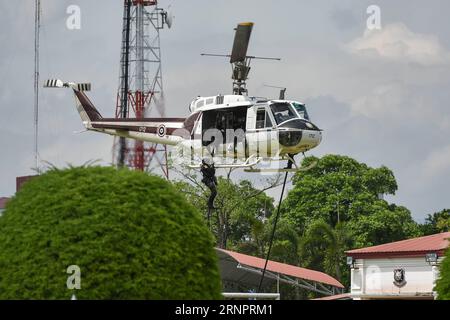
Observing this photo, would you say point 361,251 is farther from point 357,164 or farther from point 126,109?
point 357,164

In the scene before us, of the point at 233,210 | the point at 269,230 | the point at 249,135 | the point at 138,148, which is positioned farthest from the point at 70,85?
the point at 233,210

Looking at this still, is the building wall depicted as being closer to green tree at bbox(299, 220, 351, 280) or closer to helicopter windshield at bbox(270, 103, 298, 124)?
helicopter windshield at bbox(270, 103, 298, 124)

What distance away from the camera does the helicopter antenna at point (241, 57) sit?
40.9m

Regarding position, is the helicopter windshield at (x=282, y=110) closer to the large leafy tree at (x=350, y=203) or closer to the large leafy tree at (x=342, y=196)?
the large leafy tree at (x=350, y=203)

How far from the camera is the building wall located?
182 feet

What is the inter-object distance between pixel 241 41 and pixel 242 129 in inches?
126

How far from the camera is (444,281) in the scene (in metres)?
23.3

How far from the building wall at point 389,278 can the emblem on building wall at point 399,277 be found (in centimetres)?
14

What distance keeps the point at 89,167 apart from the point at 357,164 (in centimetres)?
8730

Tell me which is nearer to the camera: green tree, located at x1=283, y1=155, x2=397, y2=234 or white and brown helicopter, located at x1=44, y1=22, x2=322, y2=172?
white and brown helicopter, located at x1=44, y1=22, x2=322, y2=172

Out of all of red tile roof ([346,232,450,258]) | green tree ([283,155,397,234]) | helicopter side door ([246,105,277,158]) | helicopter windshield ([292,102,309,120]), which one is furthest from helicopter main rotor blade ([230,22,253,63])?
green tree ([283,155,397,234])

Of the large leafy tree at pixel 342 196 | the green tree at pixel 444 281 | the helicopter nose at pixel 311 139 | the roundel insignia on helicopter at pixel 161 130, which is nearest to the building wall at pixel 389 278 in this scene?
the helicopter nose at pixel 311 139

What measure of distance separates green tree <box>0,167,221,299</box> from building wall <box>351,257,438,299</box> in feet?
116

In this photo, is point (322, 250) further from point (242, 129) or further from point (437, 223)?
point (242, 129)
